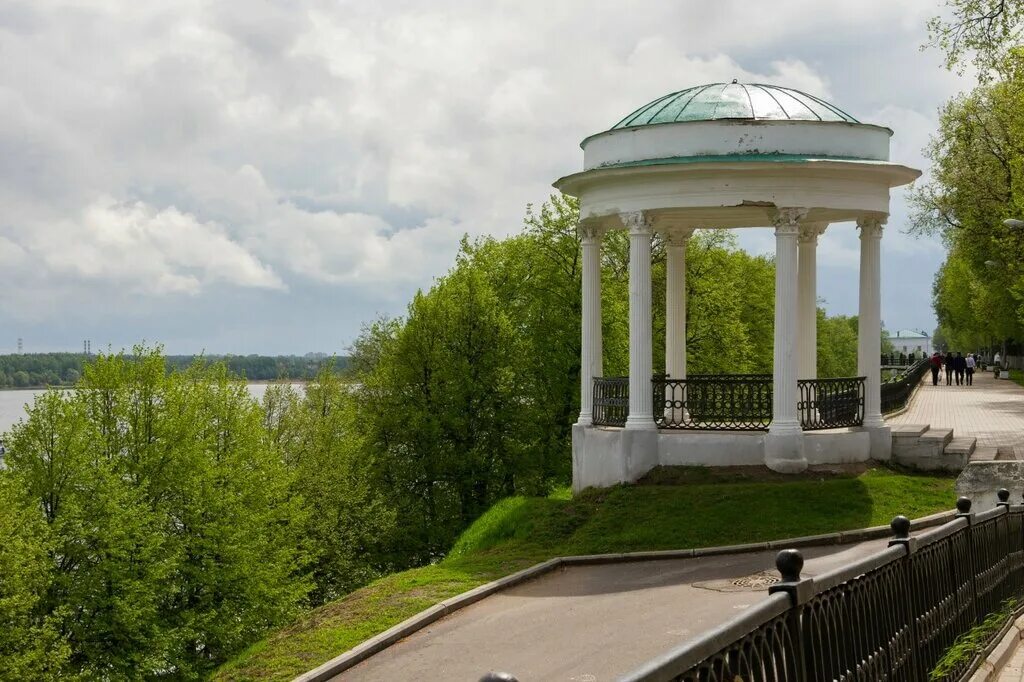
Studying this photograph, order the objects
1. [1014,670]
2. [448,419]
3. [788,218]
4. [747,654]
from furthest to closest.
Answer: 1. [448,419]
2. [788,218]
3. [1014,670]
4. [747,654]

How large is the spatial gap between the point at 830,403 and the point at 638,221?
4.93 m

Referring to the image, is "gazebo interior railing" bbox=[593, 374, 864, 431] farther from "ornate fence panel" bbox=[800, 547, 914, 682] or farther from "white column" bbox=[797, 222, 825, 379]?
"ornate fence panel" bbox=[800, 547, 914, 682]

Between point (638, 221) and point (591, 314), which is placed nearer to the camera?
point (638, 221)

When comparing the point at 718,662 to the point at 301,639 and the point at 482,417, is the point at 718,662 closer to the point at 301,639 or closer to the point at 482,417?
the point at 301,639

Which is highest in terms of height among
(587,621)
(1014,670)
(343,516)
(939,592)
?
(939,592)

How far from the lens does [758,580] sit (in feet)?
53.7

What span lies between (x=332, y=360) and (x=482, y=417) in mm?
21940

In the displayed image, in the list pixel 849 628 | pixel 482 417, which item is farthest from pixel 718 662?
pixel 482 417

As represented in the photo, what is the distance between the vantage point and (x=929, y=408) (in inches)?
1484

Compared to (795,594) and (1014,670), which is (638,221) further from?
(795,594)

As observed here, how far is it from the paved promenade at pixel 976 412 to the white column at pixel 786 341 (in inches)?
171

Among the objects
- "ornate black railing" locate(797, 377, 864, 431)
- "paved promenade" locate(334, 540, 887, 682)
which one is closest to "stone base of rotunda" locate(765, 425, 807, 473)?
"ornate black railing" locate(797, 377, 864, 431)

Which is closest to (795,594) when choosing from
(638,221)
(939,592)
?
(939,592)

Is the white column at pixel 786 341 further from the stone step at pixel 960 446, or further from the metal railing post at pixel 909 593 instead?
the metal railing post at pixel 909 593
